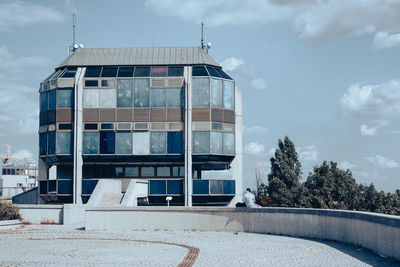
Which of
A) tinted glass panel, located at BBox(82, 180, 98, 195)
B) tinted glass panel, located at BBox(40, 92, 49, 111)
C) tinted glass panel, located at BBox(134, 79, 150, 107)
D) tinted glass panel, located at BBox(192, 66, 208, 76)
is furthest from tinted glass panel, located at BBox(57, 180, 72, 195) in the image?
tinted glass panel, located at BBox(192, 66, 208, 76)

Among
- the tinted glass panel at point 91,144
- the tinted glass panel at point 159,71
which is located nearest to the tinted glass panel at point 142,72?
the tinted glass panel at point 159,71

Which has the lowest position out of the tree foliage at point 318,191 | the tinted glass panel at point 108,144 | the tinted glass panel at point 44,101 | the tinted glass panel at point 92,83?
the tree foliage at point 318,191

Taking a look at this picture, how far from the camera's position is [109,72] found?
46.4 meters

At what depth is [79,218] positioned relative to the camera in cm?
3222

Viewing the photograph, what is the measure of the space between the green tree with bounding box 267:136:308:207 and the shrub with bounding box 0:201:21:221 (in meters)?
43.4

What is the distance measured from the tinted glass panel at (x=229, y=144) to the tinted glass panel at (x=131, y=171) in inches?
307

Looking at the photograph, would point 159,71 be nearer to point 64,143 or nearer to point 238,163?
point 64,143

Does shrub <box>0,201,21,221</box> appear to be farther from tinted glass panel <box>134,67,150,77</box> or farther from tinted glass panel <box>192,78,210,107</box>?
tinted glass panel <box>192,78,210,107</box>

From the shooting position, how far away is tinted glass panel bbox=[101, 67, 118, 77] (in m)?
46.0

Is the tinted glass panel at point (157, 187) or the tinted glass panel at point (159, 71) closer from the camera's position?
the tinted glass panel at point (157, 187)

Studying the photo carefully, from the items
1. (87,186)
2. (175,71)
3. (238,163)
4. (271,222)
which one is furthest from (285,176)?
(271,222)

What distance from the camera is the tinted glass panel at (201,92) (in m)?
45.2

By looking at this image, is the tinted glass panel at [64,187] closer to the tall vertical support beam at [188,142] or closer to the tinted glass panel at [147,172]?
the tinted glass panel at [147,172]

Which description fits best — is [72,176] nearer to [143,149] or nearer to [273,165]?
[143,149]
